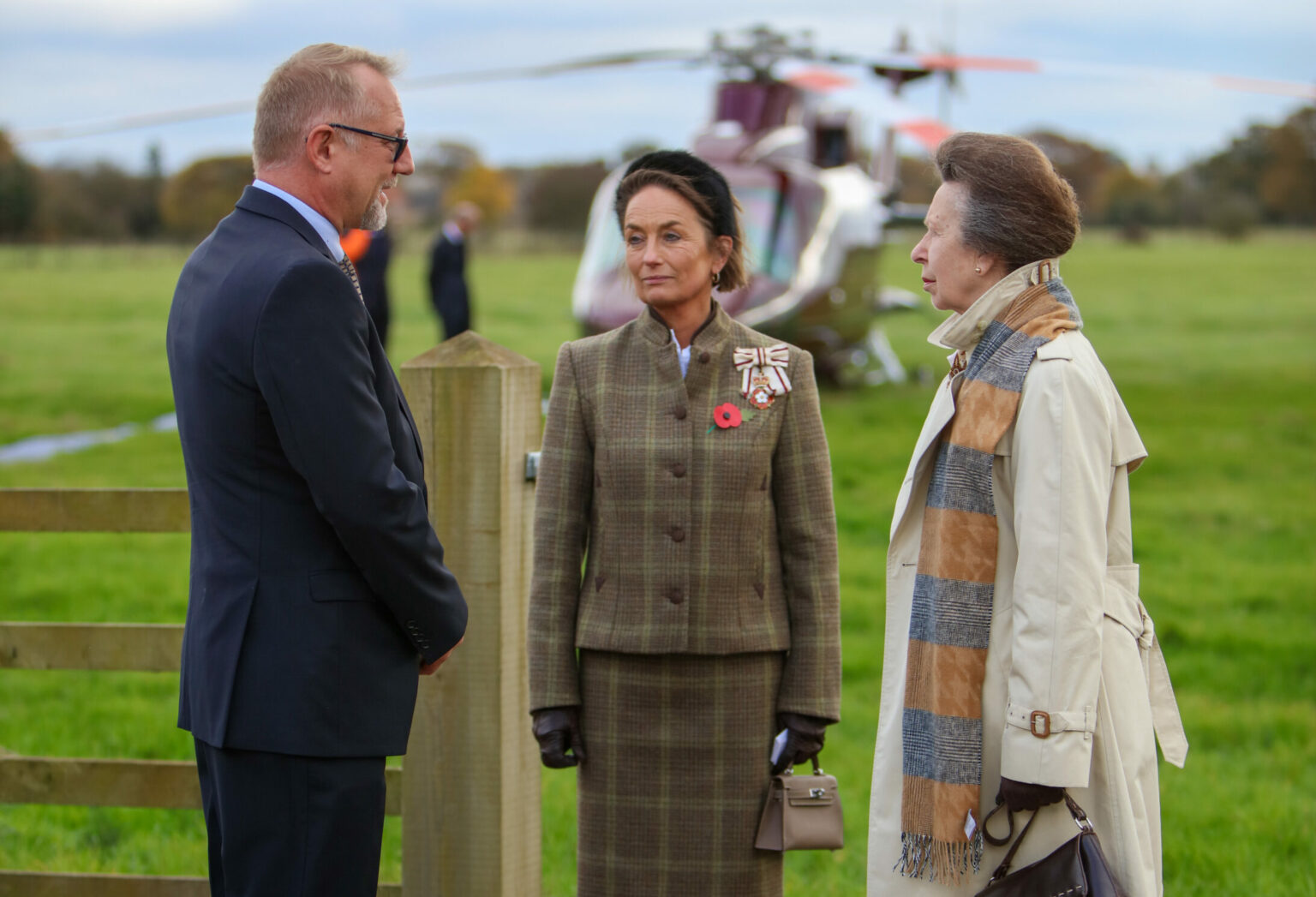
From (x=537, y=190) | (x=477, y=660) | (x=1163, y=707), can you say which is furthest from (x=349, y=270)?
(x=537, y=190)

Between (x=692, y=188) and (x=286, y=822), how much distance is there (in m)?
1.60

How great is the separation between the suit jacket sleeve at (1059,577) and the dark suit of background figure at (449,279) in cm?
1405

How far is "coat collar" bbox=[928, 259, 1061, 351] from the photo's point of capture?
2.44 meters

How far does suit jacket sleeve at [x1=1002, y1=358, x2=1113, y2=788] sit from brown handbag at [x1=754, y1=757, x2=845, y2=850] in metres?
0.60

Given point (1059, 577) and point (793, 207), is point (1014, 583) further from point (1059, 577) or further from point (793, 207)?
point (793, 207)

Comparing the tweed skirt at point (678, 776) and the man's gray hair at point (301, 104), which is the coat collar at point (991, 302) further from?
the man's gray hair at point (301, 104)

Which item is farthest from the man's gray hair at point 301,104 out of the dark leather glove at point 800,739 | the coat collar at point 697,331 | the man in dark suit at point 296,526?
the dark leather glove at point 800,739

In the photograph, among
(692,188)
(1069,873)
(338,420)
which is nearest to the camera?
(338,420)

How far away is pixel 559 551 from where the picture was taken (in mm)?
2846

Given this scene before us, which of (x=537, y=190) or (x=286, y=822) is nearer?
(x=286, y=822)

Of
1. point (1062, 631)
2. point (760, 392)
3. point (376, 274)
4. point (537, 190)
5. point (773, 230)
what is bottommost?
point (1062, 631)

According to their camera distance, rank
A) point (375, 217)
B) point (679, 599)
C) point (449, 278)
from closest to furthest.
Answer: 1. point (375, 217)
2. point (679, 599)
3. point (449, 278)

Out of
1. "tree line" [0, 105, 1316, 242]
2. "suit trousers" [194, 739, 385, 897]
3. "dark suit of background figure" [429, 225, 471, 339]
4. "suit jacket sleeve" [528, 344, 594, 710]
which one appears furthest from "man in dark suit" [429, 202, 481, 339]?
"tree line" [0, 105, 1316, 242]

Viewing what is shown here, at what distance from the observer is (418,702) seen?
2.96m
